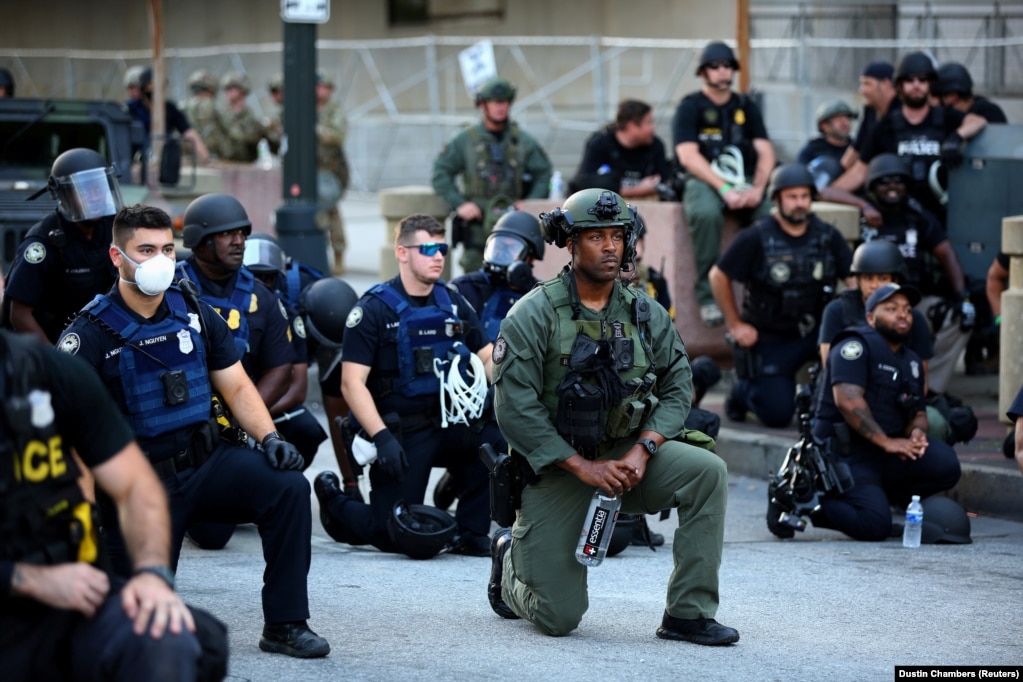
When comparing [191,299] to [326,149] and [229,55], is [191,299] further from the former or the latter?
[229,55]

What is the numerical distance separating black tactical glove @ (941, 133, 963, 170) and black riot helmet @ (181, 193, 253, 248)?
527 centimetres

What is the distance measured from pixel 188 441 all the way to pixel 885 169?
5.98 m

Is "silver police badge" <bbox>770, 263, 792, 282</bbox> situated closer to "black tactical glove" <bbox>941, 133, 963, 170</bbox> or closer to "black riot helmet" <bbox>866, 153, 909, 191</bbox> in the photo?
"black riot helmet" <bbox>866, 153, 909, 191</bbox>

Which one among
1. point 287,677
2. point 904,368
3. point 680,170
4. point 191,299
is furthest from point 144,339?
point 680,170

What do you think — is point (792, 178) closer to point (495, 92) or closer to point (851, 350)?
point (851, 350)

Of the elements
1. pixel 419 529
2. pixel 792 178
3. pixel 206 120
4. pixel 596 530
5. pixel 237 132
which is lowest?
pixel 419 529

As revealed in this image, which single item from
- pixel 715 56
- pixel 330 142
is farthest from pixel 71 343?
pixel 330 142

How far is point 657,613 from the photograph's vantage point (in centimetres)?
598

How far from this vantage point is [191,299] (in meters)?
5.45

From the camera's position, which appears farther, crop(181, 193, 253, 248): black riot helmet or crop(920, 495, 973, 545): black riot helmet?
crop(920, 495, 973, 545): black riot helmet

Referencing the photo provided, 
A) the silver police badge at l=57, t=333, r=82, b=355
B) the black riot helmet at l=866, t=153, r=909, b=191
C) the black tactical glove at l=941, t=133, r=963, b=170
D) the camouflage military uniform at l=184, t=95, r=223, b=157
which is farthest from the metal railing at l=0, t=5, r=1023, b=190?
the silver police badge at l=57, t=333, r=82, b=355

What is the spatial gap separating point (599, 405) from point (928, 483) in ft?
9.04

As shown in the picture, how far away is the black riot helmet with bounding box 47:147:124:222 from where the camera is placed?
7355 millimetres

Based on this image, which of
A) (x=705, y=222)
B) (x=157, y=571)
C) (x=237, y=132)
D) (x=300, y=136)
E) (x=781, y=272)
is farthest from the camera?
(x=237, y=132)
